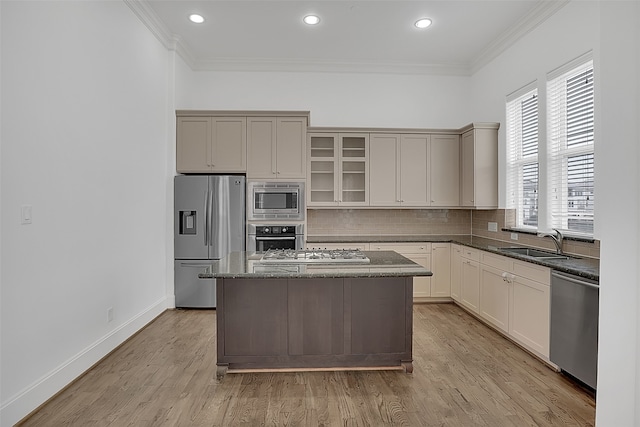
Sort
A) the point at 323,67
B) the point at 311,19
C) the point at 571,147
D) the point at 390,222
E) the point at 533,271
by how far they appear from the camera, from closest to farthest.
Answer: the point at 533,271 → the point at 571,147 → the point at 311,19 → the point at 323,67 → the point at 390,222

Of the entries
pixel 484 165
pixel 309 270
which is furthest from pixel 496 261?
pixel 309 270

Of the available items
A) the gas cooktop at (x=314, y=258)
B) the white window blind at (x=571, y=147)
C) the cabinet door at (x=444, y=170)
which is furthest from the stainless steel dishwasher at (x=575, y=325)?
the cabinet door at (x=444, y=170)

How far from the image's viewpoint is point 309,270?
2600 millimetres

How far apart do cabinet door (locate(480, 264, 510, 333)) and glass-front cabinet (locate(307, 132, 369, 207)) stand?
182 centimetres

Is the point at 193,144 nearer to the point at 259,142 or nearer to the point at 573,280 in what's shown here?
the point at 259,142

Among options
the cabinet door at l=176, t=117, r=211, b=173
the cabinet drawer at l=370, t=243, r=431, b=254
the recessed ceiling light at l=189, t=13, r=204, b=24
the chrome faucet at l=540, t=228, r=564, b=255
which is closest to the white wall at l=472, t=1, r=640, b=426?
the chrome faucet at l=540, t=228, r=564, b=255

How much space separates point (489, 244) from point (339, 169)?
2.10 meters

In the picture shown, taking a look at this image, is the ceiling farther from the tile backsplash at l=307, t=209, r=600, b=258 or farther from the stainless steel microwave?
the tile backsplash at l=307, t=209, r=600, b=258

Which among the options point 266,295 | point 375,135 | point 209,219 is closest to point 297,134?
point 375,135

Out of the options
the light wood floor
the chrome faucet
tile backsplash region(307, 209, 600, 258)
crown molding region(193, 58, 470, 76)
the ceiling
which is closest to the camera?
the light wood floor

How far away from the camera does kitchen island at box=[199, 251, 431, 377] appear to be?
2883mm

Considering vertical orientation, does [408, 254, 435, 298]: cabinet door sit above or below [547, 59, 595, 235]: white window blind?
below

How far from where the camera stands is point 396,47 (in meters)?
4.88

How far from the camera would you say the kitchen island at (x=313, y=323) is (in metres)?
2.88
